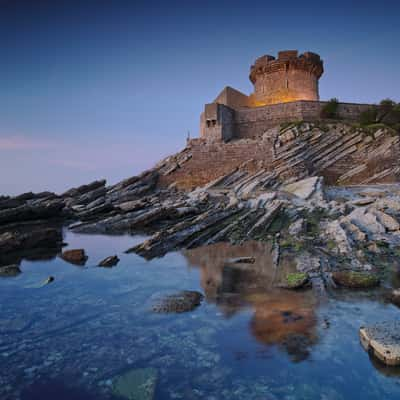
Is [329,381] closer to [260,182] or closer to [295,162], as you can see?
[260,182]

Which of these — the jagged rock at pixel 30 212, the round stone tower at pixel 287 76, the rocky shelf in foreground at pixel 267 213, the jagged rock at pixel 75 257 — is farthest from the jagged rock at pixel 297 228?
the round stone tower at pixel 287 76

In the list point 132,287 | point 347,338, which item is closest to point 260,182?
point 132,287

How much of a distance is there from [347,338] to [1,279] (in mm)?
9049

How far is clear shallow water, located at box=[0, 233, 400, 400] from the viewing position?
406 centimetres

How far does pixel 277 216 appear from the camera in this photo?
50.3ft

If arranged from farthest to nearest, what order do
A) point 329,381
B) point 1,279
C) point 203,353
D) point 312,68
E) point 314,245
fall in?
point 312,68 → point 314,245 → point 1,279 → point 203,353 → point 329,381

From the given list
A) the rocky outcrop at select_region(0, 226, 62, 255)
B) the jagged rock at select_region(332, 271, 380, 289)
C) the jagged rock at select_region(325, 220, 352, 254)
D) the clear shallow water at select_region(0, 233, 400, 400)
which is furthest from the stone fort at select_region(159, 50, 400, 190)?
the clear shallow water at select_region(0, 233, 400, 400)

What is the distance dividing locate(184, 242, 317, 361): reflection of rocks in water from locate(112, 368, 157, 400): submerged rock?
1924 millimetres

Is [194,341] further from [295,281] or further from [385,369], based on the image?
[295,281]

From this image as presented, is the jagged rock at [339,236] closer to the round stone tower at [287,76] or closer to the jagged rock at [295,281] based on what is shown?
the jagged rock at [295,281]

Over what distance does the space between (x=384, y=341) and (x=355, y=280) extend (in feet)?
9.69

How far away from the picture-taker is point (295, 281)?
293 inches

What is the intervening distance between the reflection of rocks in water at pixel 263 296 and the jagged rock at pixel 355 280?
3.76 feet

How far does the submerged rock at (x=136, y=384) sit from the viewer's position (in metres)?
3.94
